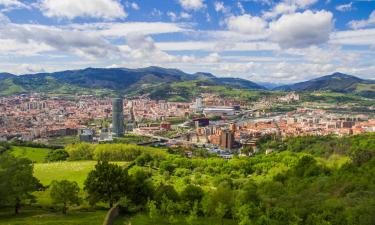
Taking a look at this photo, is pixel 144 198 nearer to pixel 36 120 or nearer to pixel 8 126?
pixel 8 126

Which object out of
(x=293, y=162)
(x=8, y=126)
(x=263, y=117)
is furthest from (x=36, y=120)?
(x=293, y=162)

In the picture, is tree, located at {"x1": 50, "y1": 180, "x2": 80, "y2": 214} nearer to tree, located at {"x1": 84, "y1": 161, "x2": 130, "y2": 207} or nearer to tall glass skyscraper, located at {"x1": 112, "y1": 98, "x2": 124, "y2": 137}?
tree, located at {"x1": 84, "y1": 161, "x2": 130, "y2": 207}

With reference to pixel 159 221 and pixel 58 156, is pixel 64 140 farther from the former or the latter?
pixel 159 221

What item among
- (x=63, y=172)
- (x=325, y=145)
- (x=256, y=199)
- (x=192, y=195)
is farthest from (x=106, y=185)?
(x=325, y=145)

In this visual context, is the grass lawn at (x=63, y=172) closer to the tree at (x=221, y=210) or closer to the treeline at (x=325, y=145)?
the tree at (x=221, y=210)

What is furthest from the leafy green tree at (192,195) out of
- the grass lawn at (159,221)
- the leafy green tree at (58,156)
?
the leafy green tree at (58,156)

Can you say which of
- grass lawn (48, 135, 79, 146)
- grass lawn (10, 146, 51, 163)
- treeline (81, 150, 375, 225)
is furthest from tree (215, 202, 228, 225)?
grass lawn (48, 135, 79, 146)

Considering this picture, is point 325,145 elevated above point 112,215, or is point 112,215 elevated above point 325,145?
point 112,215
